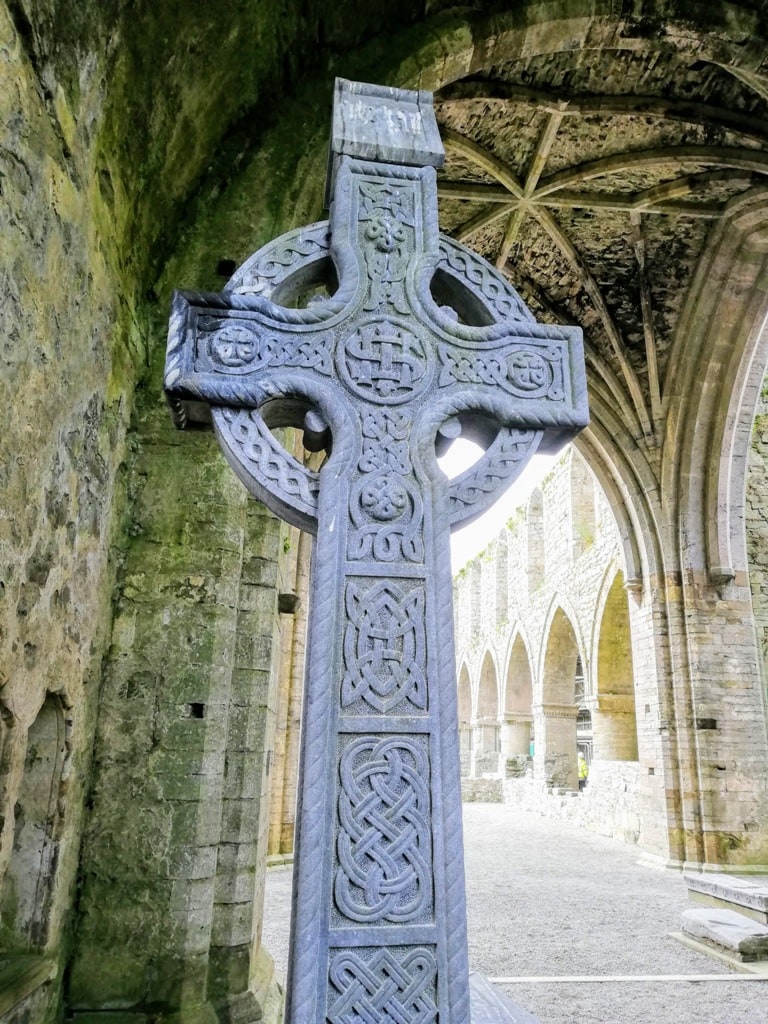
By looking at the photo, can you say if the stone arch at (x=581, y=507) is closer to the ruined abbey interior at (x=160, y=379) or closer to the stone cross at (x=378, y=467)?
the ruined abbey interior at (x=160, y=379)

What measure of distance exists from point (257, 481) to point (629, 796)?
11840 mm

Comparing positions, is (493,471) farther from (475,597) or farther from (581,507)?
(475,597)

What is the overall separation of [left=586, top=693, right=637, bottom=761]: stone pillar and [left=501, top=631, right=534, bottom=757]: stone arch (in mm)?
5966

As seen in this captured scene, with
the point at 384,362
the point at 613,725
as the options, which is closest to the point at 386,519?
the point at 384,362

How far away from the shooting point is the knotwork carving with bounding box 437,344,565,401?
1877 millimetres

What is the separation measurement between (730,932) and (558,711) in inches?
457

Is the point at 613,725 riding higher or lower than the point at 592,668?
lower

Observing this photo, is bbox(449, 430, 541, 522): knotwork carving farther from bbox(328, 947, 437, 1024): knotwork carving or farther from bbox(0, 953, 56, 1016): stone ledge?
bbox(0, 953, 56, 1016): stone ledge

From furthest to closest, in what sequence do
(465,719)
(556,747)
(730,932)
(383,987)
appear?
1. (465,719)
2. (556,747)
3. (730,932)
4. (383,987)

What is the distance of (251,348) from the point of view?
5.90 ft

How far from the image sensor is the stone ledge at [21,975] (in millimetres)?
2191

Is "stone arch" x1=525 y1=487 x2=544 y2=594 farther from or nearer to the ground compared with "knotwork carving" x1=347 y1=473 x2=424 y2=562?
farther from the ground

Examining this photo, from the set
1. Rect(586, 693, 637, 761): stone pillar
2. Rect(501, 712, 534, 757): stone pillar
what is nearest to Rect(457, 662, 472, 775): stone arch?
Rect(501, 712, 534, 757): stone pillar

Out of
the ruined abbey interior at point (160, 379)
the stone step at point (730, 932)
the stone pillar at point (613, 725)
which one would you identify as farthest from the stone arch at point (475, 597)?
the stone step at point (730, 932)
